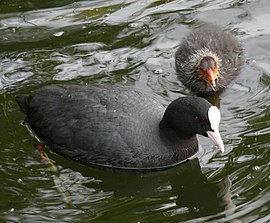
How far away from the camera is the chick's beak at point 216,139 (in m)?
5.87

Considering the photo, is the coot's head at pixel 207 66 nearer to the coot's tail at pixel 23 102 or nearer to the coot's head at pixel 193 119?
the coot's head at pixel 193 119

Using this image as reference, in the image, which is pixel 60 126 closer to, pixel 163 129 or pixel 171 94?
pixel 163 129

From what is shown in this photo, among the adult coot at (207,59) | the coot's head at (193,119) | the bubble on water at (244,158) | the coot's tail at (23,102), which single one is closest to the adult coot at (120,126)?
the coot's head at (193,119)

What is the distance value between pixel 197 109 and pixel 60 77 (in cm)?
171

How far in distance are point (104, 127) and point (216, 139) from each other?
854mm

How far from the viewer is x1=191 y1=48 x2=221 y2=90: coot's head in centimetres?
726

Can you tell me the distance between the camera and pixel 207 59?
7316 mm

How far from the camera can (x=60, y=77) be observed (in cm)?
721

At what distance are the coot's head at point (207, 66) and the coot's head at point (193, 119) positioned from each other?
113 cm

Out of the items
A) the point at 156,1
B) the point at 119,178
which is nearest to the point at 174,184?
the point at 119,178

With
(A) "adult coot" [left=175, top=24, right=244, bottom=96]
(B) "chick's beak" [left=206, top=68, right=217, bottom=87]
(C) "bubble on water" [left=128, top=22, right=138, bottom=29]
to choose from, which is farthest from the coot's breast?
(C) "bubble on water" [left=128, top=22, right=138, bottom=29]

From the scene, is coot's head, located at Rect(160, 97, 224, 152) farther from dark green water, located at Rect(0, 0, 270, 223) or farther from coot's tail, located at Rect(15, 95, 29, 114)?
coot's tail, located at Rect(15, 95, 29, 114)

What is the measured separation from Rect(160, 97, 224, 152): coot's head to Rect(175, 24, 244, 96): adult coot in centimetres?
123

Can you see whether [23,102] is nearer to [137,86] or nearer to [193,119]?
[137,86]
